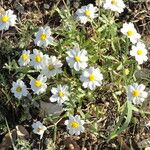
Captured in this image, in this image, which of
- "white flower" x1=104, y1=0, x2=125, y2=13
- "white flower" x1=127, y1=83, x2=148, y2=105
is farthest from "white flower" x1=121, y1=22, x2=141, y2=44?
"white flower" x1=127, y1=83, x2=148, y2=105

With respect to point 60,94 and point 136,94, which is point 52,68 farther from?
point 136,94

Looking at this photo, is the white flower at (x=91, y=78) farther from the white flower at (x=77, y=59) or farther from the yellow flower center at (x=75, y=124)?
the yellow flower center at (x=75, y=124)

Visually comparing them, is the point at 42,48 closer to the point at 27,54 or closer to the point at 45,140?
the point at 27,54

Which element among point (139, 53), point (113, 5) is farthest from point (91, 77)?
point (113, 5)

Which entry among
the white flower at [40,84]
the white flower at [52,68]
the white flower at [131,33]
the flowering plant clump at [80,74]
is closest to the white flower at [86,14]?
the flowering plant clump at [80,74]

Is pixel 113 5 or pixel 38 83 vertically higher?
pixel 113 5

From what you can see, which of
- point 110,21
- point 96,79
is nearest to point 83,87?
point 96,79

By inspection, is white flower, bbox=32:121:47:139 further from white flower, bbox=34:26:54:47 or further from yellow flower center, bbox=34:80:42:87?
white flower, bbox=34:26:54:47
